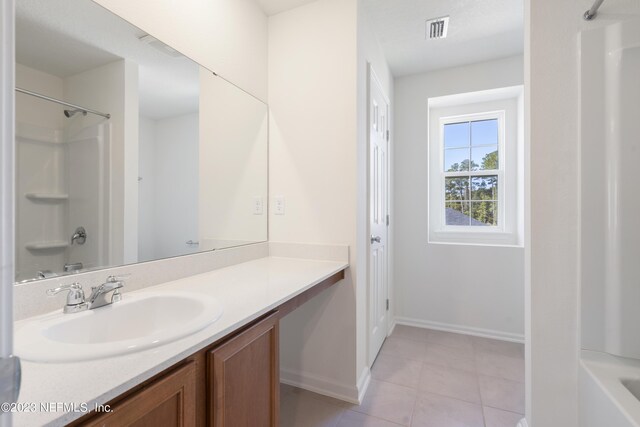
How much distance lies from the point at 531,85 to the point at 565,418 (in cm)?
154

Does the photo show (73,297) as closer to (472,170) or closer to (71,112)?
(71,112)

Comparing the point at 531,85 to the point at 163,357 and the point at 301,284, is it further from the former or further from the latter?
the point at 163,357

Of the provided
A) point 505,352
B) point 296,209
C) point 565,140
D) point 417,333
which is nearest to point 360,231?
point 296,209

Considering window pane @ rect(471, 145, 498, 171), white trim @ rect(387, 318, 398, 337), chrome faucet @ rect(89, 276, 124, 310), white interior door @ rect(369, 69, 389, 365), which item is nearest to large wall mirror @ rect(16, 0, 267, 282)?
chrome faucet @ rect(89, 276, 124, 310)

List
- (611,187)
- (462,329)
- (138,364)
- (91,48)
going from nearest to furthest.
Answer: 1. (138,364)
2. (91,48)
3. (611,187)
4. (462,329)

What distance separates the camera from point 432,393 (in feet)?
5.88

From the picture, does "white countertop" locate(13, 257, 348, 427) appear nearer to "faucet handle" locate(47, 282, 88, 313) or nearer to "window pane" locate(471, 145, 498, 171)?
"faucet handle" locate(47, 282, 88, 313)

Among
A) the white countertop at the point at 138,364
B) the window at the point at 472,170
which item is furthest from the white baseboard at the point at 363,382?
the window at the point at 472,170

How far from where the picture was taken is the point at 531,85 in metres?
1.32

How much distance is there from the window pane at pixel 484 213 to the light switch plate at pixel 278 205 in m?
2.05

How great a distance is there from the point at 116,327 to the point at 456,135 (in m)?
3.15

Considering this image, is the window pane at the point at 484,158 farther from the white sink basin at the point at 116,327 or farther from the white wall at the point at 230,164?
the white sink basin at the point at 116,327

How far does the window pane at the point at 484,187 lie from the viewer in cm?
281

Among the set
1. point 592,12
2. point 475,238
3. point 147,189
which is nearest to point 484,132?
point 475,238
